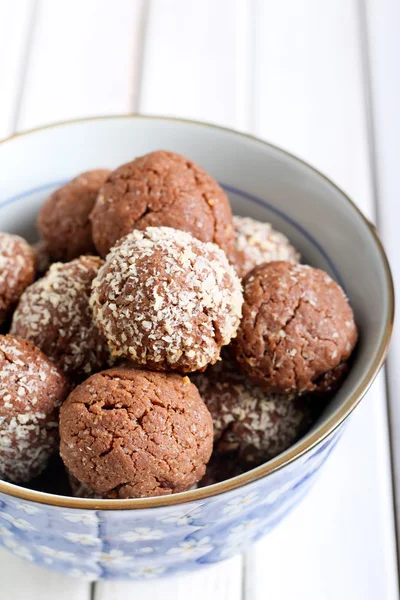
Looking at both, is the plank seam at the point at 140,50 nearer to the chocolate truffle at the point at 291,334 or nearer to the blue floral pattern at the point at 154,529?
the chocolate truffle at the point at 291,334

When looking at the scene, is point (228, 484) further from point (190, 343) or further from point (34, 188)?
point (34, 188)

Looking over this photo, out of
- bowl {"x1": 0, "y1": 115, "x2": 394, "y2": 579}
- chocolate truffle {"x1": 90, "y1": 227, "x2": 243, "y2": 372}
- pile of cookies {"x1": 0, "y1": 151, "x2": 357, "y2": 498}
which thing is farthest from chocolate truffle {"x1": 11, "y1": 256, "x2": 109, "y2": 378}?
bowl {"x1": 0, "y1": 115, "x2": 394, "y2": 579}

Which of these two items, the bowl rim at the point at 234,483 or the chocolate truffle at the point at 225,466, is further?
the chocolate truffle at the point at 225,466

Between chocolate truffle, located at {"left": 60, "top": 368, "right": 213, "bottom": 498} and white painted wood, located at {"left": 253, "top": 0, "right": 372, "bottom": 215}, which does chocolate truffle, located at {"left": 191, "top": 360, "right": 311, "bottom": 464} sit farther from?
white painted wood, located at {"left": 253, "top": 0, "right": 372, "bottom": 215}

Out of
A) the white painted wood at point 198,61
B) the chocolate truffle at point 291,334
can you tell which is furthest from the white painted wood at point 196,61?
the chocolate truffle at point 291,334

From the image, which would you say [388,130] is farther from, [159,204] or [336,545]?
[336,545]

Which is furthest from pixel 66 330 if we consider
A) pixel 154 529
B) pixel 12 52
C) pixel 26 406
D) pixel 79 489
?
pixel 12 52
